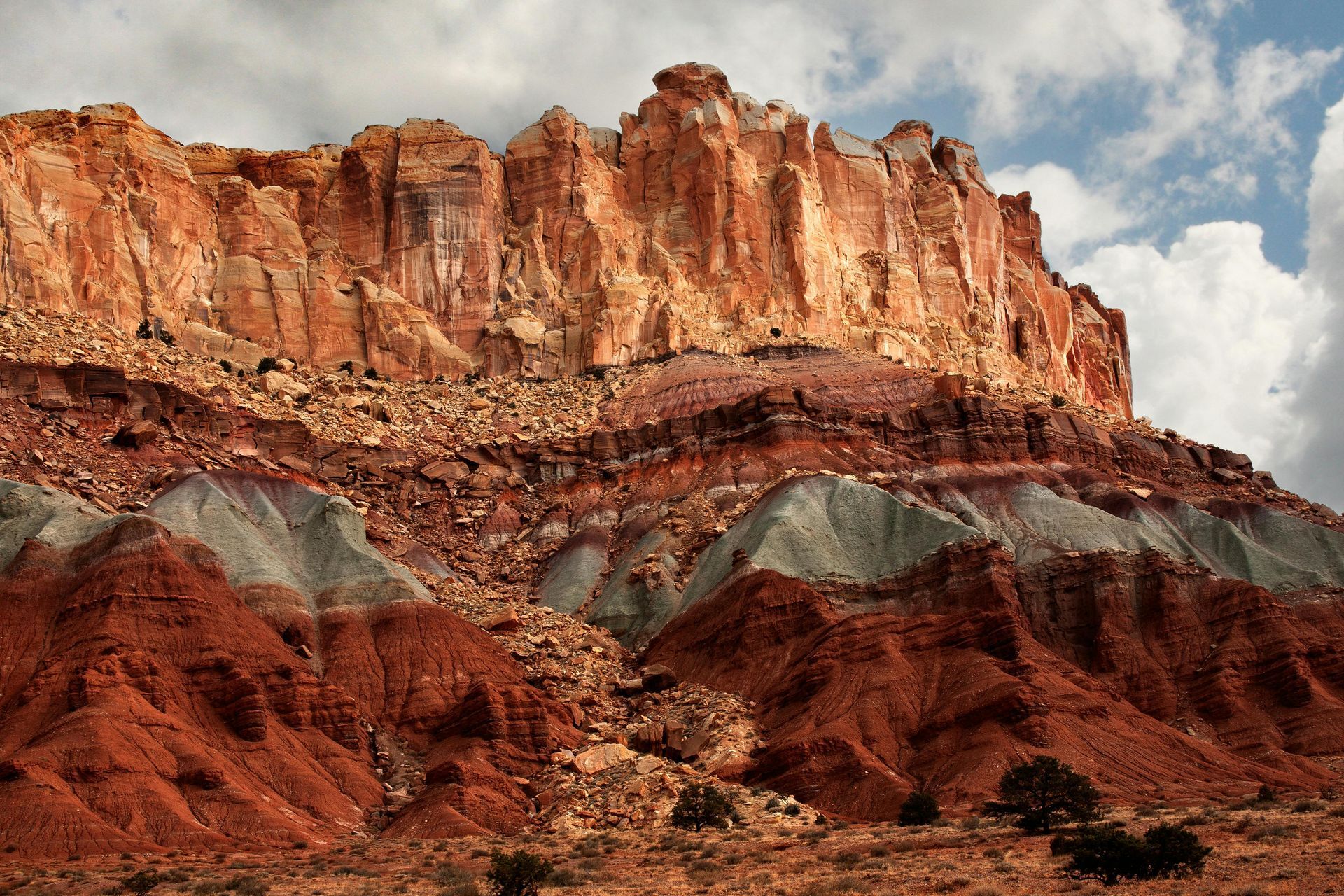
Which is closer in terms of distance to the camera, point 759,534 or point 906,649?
point 906,649

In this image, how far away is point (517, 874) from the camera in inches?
1004

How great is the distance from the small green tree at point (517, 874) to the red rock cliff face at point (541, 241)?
58837 mm

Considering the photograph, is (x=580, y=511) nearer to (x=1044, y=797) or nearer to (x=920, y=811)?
(x=920, y=811)

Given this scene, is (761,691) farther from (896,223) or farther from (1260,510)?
(896,223)

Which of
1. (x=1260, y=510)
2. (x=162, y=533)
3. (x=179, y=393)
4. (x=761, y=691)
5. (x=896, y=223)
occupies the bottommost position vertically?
(x=761, y=691)

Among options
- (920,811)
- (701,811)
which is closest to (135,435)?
(701,811)

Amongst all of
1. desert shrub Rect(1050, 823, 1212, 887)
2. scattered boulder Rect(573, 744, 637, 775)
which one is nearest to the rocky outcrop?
scattered boulder Rect(573, 744, 637, 775)

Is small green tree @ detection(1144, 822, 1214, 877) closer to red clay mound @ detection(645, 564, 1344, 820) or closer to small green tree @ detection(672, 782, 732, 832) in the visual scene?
small green tree @ detection(672, 782, 732, 832)

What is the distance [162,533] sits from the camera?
46.2m

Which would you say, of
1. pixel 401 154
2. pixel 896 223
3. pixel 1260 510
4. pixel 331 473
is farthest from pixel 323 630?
pixel 896 223

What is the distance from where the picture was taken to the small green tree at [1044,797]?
31.3 m

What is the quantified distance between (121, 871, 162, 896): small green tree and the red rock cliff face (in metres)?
54.9

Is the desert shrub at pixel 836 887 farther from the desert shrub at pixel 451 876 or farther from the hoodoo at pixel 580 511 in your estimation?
the hoodoo at pixel 580 511

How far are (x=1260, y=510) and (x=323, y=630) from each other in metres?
48.3
